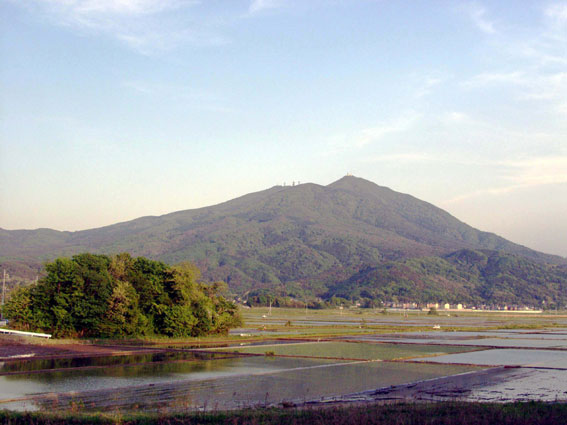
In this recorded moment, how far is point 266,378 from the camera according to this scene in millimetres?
25281

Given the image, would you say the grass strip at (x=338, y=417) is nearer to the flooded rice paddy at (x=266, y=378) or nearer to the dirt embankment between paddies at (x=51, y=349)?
the flooded rice paddy at (x=266, y=378)

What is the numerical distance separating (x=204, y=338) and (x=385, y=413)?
32790 millimetres

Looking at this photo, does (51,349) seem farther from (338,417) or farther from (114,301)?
(338,417)

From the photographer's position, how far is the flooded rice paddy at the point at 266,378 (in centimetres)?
1925

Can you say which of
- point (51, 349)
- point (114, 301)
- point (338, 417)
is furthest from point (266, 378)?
point (114, 301)

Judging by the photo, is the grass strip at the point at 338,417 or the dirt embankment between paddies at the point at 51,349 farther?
the dirt embankment between paddies at the point at 51,349

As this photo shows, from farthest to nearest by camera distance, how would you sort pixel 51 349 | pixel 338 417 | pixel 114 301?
1. pixel 114 301
2. pixel 51 349
3. pixel 338 417

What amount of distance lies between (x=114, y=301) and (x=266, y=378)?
2105cm

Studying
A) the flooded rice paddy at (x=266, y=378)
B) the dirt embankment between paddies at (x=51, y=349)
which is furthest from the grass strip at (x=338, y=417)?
the dirt embankment between paddies at (x=51, y=349)

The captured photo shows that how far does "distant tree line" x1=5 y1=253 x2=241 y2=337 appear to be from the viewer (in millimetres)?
42281

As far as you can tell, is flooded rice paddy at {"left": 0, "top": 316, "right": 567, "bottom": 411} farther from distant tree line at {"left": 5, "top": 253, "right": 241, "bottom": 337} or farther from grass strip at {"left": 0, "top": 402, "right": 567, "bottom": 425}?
distant tree line at {"left": 5, "top": 253, "right": 241, "bottom": 337}

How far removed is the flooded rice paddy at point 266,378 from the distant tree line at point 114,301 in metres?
5.17

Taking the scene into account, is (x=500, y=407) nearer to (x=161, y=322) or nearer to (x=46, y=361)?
(x=46, y=361)

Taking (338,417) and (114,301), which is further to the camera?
(114,301)
